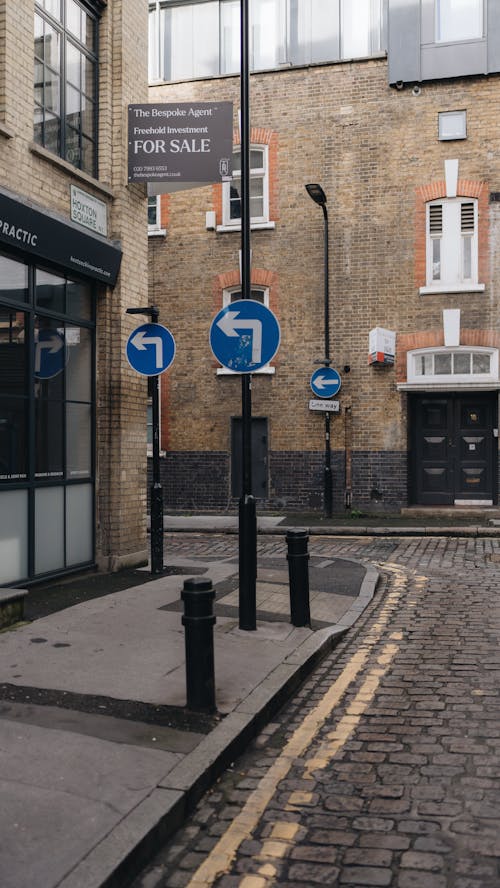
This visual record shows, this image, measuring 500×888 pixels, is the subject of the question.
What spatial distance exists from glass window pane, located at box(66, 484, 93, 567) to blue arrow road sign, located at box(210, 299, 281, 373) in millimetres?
Answer: 3369

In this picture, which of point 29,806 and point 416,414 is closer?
point 29,806

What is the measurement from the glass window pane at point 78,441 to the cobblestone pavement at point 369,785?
410 cm

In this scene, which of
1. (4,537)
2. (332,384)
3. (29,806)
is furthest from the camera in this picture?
(332,384)

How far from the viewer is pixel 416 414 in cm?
1948

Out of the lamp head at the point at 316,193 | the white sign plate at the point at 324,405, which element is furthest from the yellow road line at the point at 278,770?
the lamp head at the point at 316,193

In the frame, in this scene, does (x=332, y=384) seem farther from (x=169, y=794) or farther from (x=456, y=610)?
(x=169, y=794)

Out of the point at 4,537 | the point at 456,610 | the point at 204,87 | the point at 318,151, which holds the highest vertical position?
the point at 204,87

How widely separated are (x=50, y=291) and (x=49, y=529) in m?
2.62

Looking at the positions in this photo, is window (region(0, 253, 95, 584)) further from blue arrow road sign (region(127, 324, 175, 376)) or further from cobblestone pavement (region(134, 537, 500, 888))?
cobblestone pavement (region(134, 537, 500, 888))

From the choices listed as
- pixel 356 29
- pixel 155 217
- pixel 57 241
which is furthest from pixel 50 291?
pixel 356 29

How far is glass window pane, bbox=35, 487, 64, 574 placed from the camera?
30.4 ft

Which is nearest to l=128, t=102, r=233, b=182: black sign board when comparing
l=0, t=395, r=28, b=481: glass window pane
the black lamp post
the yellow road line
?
the black lamp post

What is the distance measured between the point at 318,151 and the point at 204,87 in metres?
3.29

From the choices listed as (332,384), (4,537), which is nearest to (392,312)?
(332,384)
